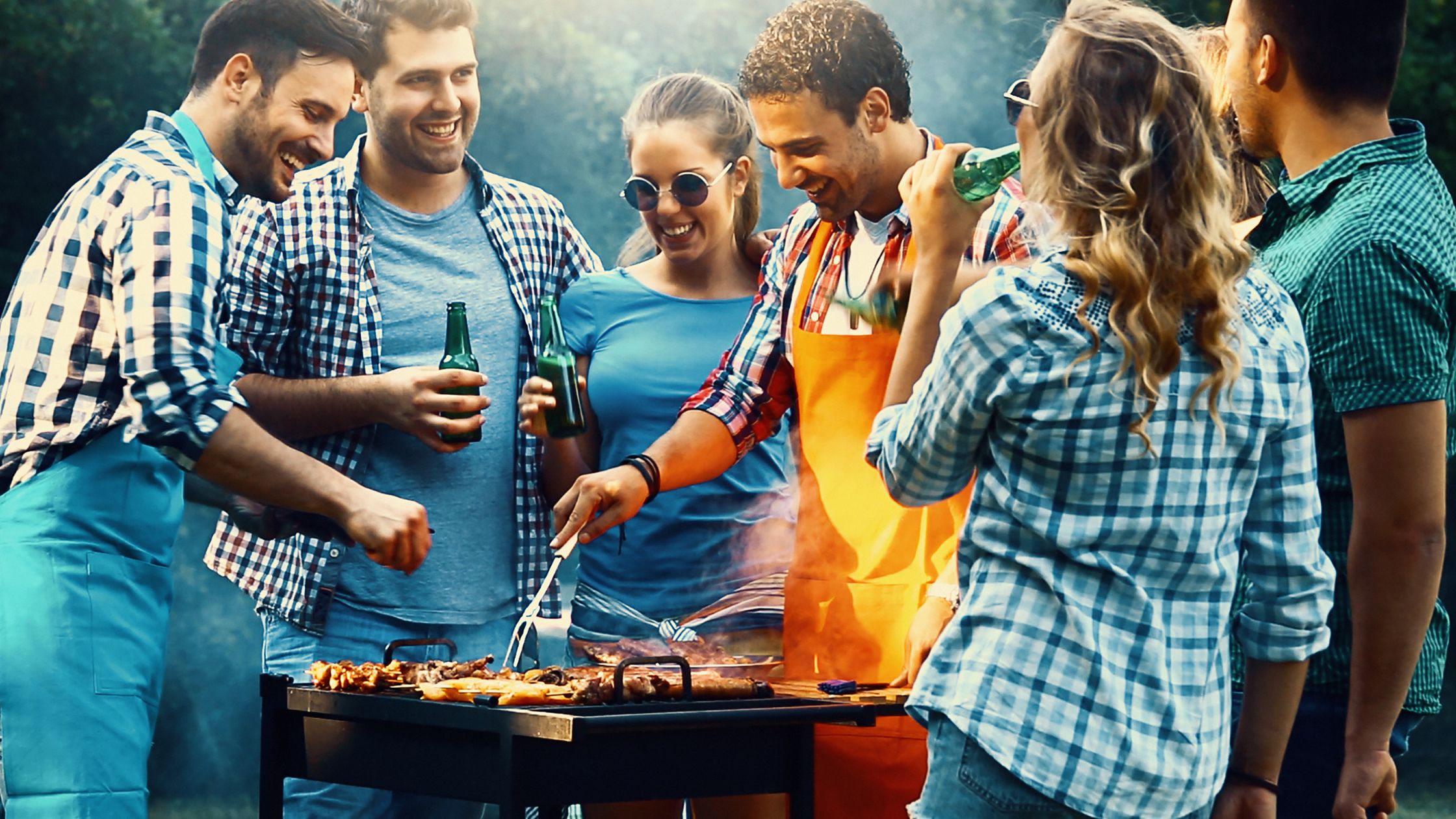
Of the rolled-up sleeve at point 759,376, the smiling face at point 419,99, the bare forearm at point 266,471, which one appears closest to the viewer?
the bare forearm at point 266,471

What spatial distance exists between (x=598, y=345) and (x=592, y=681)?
1.29 m

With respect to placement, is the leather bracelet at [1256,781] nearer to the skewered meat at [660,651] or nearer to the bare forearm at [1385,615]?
the bare forearm at [1385,615]

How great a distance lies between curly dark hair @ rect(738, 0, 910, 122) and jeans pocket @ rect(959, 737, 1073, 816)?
4.96 ft

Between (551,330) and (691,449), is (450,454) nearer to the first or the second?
(551,330)

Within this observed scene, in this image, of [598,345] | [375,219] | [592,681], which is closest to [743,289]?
[598,345]

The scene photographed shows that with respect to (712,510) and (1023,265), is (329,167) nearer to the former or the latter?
(712,510)

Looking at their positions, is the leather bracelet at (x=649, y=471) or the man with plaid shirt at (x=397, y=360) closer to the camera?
the leather bracelet at (x=649, y=471)

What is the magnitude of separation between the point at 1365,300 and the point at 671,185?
1772 mm

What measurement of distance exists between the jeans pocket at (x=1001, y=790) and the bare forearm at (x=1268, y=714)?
1.09ft

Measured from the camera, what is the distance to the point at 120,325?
246cm

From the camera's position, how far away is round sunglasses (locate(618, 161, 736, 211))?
3352mm

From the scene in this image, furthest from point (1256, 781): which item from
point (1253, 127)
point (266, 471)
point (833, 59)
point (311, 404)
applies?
point (311, 404)

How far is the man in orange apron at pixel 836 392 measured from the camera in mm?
2668

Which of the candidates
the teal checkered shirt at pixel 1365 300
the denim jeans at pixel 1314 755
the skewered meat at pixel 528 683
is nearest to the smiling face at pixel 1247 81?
the teal checkered shirt at pixel 1365 300
